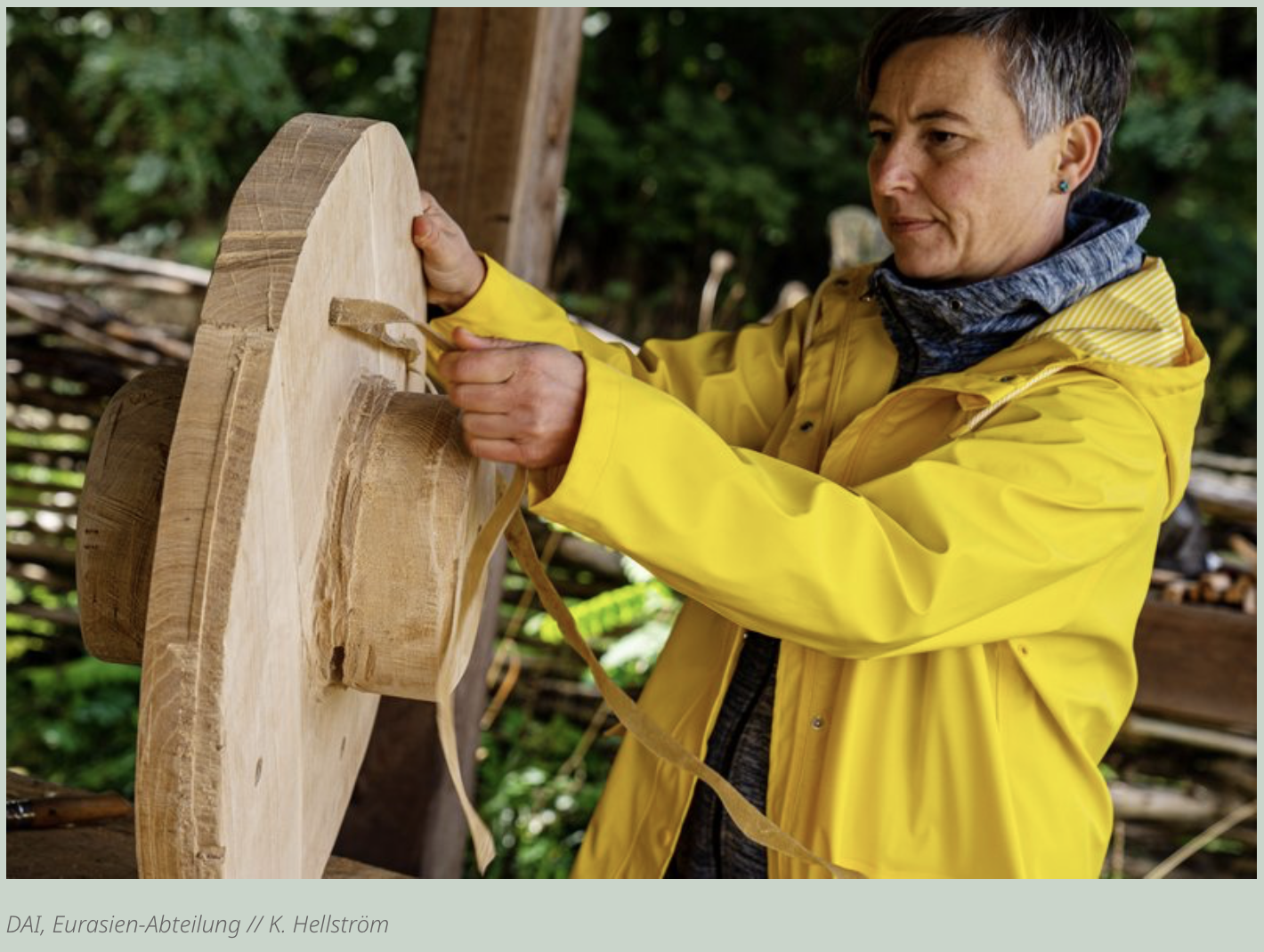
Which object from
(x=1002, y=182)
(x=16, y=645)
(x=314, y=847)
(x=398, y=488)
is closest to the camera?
(x=398, y=488)

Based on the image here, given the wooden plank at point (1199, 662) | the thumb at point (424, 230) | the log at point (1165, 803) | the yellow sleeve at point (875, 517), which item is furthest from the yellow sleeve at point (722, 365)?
the log at point (1165, 803)

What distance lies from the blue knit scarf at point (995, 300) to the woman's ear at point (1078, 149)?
8cm

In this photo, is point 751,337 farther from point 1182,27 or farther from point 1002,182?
point 1182,27

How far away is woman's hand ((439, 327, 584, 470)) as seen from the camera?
4.46 feet

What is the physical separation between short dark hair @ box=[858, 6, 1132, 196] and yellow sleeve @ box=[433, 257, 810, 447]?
45 centimetres

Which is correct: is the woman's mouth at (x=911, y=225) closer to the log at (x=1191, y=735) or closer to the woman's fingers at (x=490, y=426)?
the woman's fingers at (x=490, y=426)

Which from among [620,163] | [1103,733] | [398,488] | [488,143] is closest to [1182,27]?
[620,163]

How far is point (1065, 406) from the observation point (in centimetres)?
162

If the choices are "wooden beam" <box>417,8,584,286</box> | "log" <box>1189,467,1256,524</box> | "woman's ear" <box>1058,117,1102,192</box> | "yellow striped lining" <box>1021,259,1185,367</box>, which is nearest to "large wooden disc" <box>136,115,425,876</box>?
"yellow striped lining" <box>1021,259,1185,367</box>

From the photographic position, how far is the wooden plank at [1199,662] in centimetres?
336

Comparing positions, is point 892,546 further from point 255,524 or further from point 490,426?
point 255,524

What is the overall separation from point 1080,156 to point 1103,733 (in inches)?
32.9

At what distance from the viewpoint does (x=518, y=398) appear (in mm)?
1362

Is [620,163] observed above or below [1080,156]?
above
